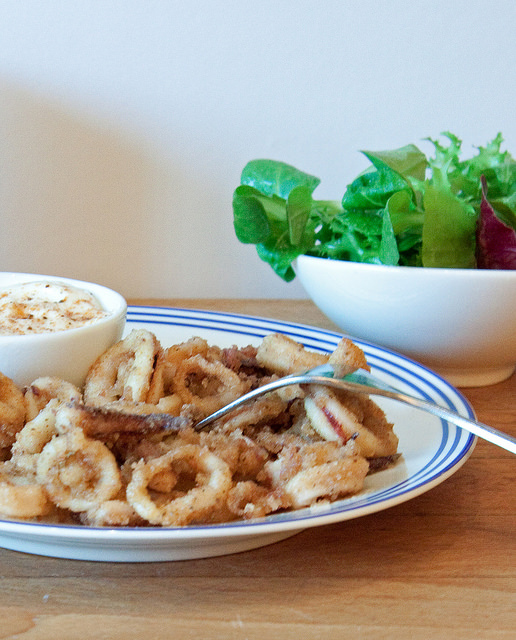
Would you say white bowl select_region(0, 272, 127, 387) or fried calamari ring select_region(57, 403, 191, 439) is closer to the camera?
fried calamari ring select_region(57, 403, 191, 439)

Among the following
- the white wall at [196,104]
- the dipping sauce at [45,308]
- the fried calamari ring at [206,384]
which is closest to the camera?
the fried calamari ring at [206,384]

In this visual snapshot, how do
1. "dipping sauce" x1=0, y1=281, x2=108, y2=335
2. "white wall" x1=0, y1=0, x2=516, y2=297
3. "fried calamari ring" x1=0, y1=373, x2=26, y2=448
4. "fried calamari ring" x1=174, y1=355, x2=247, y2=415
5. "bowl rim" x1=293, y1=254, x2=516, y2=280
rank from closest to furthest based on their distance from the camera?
"fried calamari ring" x1=0, y1=373, x2=26, y2=448 → "fried calamari ring" x1=174, y1=355, x2=247, y2=415 → "dipping sauce" x1=0, y1=281, x2=108, y2=335 → "bowl rim" x1=293, y1=254, x2=516, y2=280 → "white wall" x1=0, y1=0, x2=516, y2=297

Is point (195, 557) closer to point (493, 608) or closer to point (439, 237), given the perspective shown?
point (493, 608)

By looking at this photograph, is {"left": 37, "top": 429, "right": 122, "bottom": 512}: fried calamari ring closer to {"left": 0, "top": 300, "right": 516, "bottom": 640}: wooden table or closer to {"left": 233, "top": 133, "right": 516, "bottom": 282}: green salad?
{"left": 0, "top": 300, "right": 516, "bottom": 640}: wooden table

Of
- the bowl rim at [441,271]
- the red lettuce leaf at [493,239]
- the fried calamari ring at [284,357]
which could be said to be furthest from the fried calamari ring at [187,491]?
the red lettuce leaf at [493,239]

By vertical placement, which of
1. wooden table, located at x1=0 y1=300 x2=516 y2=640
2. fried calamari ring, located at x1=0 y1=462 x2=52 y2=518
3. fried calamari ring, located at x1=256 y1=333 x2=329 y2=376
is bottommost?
wooden table, located at x1=0 y1=300 x2=516 y2=640

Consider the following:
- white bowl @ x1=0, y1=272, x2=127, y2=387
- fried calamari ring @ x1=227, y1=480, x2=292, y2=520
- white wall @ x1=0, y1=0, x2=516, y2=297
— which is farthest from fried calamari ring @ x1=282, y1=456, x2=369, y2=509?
white wall @ x1=0, y1=0, x2=516, y2=297

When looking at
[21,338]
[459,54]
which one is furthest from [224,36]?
[21,338]

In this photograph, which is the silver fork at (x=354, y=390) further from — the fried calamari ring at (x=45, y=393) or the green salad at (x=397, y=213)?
the green salad at (x=397, y=213)
